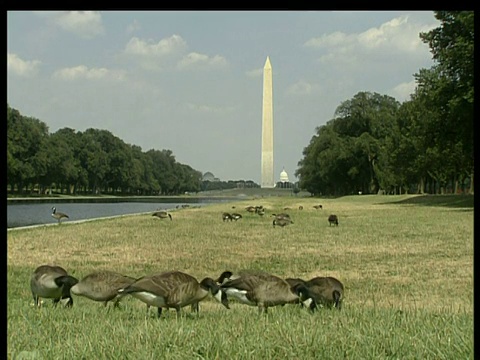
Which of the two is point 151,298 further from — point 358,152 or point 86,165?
point 358,152

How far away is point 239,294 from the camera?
455 centimetres

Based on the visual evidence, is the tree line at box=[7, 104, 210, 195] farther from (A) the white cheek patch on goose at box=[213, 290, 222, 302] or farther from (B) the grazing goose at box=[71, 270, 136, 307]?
(A) the white cheek patch on goose at box=[213, 290, 222, 302]

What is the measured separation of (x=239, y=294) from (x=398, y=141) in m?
46.2

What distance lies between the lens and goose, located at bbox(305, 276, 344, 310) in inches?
186

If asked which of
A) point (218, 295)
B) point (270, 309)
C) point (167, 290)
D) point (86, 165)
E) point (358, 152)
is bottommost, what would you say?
point (270, 309)

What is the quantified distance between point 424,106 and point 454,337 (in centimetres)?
3136

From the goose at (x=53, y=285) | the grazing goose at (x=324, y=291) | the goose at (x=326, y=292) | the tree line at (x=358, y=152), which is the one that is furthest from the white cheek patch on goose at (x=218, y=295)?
the tree line at (x=358, y=152)

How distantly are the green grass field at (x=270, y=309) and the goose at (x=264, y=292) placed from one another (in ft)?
0.28

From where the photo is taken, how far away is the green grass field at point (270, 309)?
10.5 feet

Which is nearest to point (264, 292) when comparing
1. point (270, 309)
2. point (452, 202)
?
point (270, 309)

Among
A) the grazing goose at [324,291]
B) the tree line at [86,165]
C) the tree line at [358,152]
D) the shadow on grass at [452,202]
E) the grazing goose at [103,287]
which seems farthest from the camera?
the shadow on grass at [452,202]

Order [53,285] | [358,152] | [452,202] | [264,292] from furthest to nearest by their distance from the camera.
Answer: [358,152], [452,202], [53,285], [264,292]

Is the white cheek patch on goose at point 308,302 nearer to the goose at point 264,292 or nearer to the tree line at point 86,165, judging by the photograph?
the goose at point 264,292

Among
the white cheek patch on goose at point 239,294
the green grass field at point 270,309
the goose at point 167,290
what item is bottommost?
the green grass field at point 270,309
